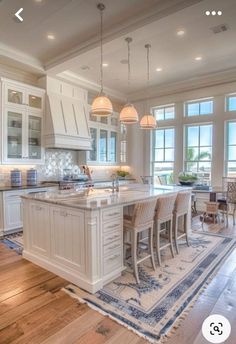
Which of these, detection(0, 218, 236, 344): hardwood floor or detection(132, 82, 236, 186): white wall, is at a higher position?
detection(132, 82, 236, 186): white wall

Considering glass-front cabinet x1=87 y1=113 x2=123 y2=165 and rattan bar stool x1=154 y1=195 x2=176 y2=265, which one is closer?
rattan bar stool x1=154 y1=195 x2=176 y2=265

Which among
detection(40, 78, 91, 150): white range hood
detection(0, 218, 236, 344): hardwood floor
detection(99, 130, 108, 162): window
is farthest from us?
detection(99, 130, 108, 162): window

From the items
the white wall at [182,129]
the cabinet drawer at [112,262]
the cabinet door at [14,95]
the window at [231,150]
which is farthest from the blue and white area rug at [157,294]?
the cabinet door at [14,95]

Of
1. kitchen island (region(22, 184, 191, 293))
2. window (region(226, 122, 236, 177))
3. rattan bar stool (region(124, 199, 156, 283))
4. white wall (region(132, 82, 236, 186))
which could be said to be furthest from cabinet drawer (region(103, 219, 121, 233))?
window (region(226, 122, 236, 177))

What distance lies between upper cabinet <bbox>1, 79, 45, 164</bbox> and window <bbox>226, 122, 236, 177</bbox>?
4819 mm

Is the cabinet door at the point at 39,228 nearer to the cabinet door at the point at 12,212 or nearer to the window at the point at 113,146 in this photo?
the cabinet door at the point at 12,212

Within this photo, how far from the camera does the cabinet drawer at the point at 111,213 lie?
262cm

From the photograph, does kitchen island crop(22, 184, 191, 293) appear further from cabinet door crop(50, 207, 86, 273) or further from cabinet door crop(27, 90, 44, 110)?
cabinet door crop(27, 90, 44, 110)

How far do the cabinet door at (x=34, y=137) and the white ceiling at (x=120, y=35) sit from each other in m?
1.14

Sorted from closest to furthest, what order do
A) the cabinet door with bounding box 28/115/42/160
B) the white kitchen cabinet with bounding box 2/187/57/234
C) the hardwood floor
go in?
the hardwood floor
the white kitchen cabinet with bounding box 2/187/57/234
the cabinet door with bounding box 28/115/42/160

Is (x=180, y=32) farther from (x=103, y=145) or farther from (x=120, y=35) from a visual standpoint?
(x=103, y=145)

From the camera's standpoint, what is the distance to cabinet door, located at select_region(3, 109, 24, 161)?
189 inches

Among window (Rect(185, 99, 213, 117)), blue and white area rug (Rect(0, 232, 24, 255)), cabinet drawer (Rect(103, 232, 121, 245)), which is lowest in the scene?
blue and white area rug (Rect(0, 232, 24, 255))

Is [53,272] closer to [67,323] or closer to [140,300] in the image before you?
[67,323]
